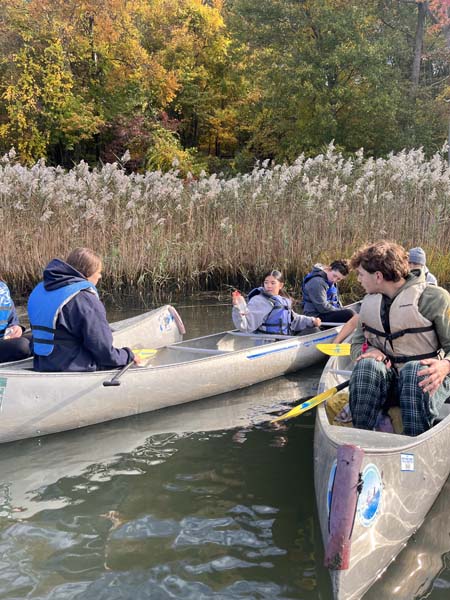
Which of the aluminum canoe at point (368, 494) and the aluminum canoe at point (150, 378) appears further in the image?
the aluminum canoe at point (150, 378)

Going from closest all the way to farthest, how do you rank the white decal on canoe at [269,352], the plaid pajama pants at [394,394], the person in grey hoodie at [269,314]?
the plaid pajama pants at [394,394]
the white decal on canoe at [269,352]
the person in grey hoodie at [269,314]

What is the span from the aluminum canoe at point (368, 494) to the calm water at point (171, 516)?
161mm

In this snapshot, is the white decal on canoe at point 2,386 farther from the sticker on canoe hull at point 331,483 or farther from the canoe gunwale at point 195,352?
the sticker on canoe hull at point 331,483

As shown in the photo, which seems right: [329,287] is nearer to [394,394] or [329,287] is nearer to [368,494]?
[394,394]

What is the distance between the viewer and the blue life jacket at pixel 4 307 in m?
5.77

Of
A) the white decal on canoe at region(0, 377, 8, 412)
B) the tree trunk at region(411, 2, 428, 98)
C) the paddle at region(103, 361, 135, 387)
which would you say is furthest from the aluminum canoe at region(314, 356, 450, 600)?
the tree trunk at region(411, 2, 428, 98)

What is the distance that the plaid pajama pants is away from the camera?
12.3 ft

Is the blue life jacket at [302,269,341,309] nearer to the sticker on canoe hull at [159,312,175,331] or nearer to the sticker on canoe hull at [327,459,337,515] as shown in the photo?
the sticker on canoe hull at [159,312,175,331]

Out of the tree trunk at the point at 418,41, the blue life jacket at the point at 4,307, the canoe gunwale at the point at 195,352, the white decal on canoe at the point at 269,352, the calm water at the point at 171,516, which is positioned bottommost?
the calm water at the point at 171,516

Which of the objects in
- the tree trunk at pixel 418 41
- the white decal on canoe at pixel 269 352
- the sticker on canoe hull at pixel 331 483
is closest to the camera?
the sticker on canoe hull at pixel 331 483

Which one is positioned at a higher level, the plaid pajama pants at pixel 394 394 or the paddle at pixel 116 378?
the plaid pajama pants at pixel 394 394

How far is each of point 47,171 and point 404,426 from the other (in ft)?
24.7

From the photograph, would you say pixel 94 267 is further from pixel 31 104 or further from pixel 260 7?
pixel 260 7

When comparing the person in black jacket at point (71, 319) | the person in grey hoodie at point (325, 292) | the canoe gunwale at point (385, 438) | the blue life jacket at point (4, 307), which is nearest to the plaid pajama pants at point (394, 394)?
the canoe gunwale at point (385, 438)
